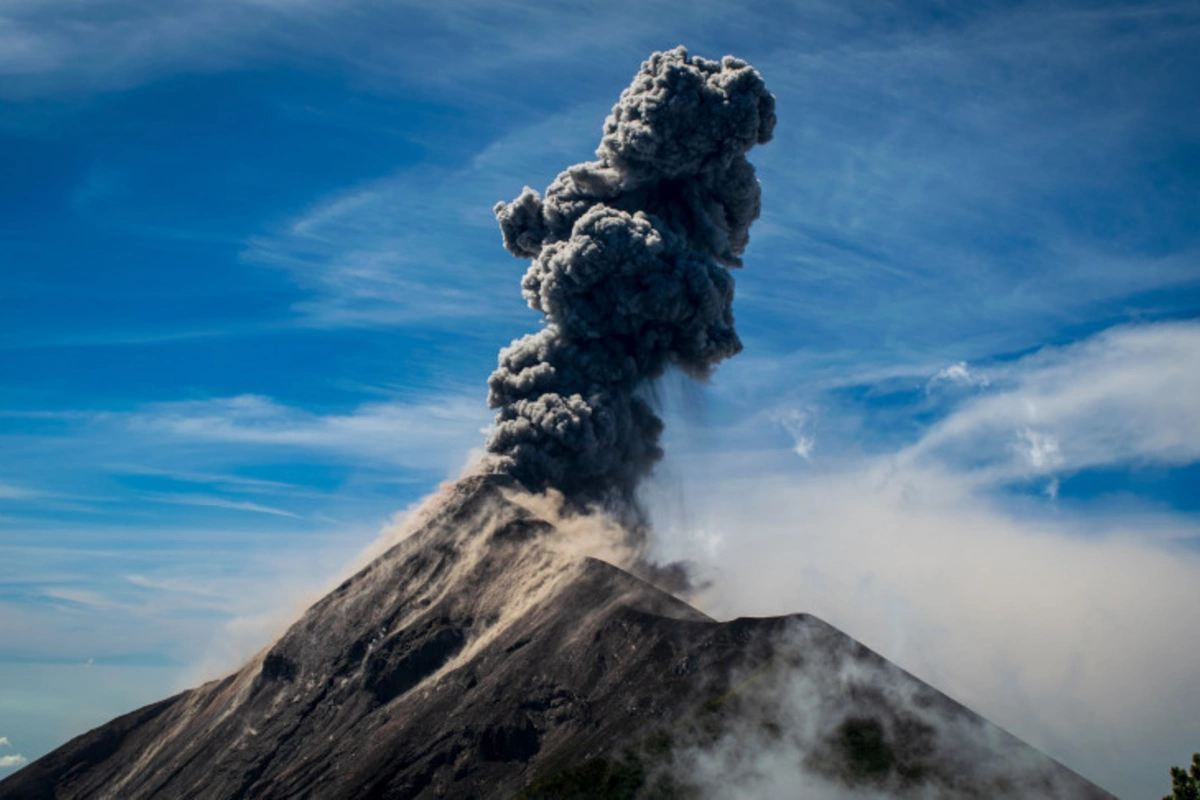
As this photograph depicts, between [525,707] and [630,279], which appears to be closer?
[525,707]

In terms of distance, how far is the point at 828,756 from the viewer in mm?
55312

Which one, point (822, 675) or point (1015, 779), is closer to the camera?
point (1015, 779)

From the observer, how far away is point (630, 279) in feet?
295

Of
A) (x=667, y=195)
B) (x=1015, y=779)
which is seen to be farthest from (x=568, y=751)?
(x=667, y=195)

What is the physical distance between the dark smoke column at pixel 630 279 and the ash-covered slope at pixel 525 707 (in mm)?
6410

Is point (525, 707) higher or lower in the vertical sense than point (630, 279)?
lower

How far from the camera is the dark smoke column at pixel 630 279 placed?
87500mm

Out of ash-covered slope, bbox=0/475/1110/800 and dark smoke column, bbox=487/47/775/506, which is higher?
dark smoke column, bbox=487/47/775/506

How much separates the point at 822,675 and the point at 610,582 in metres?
15.8

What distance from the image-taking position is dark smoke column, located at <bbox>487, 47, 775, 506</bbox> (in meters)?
87.5

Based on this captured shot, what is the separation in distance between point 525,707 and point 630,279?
37.0 metres

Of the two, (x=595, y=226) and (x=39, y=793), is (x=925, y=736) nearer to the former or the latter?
(x=595, y=226)

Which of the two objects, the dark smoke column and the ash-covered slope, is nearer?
the ash-covered slope

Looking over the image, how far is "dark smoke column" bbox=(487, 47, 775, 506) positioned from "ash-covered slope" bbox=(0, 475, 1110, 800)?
641cm
